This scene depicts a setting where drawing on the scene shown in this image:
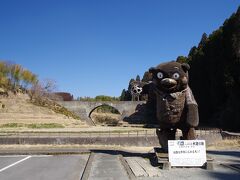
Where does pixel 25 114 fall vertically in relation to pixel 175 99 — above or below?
above

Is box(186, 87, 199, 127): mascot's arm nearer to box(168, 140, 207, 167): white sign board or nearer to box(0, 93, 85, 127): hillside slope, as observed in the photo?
box(168, 140, 207, 167): white sign board

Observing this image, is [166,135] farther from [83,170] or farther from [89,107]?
[89,107]

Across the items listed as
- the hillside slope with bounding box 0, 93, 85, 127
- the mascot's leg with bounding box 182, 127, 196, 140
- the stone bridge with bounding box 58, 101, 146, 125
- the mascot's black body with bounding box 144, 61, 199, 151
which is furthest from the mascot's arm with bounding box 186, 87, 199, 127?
the stone bridge with bounding box 58, 101, 146, 125

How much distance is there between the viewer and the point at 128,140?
81.8 ft

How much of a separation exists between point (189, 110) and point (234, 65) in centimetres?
3548

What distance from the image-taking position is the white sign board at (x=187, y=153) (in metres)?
13.4

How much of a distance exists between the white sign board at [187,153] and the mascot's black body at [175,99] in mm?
951

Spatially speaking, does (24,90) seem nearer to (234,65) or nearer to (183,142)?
(234,65)

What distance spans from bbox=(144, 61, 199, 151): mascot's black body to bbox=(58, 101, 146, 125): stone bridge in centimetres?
6429

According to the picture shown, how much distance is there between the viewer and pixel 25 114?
63.4 metres

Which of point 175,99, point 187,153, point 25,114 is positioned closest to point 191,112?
point 175,99

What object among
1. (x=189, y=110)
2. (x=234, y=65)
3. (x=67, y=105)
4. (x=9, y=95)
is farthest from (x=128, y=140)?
(x=67, y=105)

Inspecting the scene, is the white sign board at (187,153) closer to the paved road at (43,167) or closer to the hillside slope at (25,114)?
the paved road at (43,167)

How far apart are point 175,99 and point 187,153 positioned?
2008 mm
